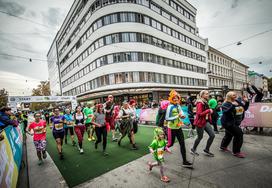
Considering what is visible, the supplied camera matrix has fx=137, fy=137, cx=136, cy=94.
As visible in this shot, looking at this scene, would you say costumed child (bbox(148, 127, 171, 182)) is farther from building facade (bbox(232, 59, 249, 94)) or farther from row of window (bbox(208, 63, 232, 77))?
building facade (bbox(232, 59, 249, 94))

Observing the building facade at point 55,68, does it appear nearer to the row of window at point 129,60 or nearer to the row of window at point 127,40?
the row of window at point 129,60

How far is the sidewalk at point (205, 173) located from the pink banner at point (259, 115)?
2.30 meters

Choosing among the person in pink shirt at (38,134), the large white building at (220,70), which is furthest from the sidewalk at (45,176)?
the large white building at (220,70)

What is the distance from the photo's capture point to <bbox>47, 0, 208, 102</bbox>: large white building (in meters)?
20.2

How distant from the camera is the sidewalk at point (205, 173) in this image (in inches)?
114

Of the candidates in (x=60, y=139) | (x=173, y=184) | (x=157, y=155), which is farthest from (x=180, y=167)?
(x=60, y=139)

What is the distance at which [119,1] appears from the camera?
66.2 feet

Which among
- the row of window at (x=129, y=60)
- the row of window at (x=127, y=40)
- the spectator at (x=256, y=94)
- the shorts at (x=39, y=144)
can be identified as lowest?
the shorts at (x=39, y=144)

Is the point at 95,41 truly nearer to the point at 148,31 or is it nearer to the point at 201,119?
the point at 148,31

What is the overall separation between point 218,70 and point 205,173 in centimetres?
4703

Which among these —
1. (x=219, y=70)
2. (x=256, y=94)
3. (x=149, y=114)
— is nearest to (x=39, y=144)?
(x=149, y=114)

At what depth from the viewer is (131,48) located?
66.8 ft

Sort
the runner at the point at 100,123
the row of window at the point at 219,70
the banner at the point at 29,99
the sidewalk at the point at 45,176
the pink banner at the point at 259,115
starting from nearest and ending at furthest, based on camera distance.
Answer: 1. the sidewalk at the point at 45,176
2. the runner at the point at 100,123
3. the pink banner at the point at 259,115
4. the banner at the point at 29,99
5. the row of window at the point at 219,70

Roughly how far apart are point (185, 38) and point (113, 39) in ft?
59.2
